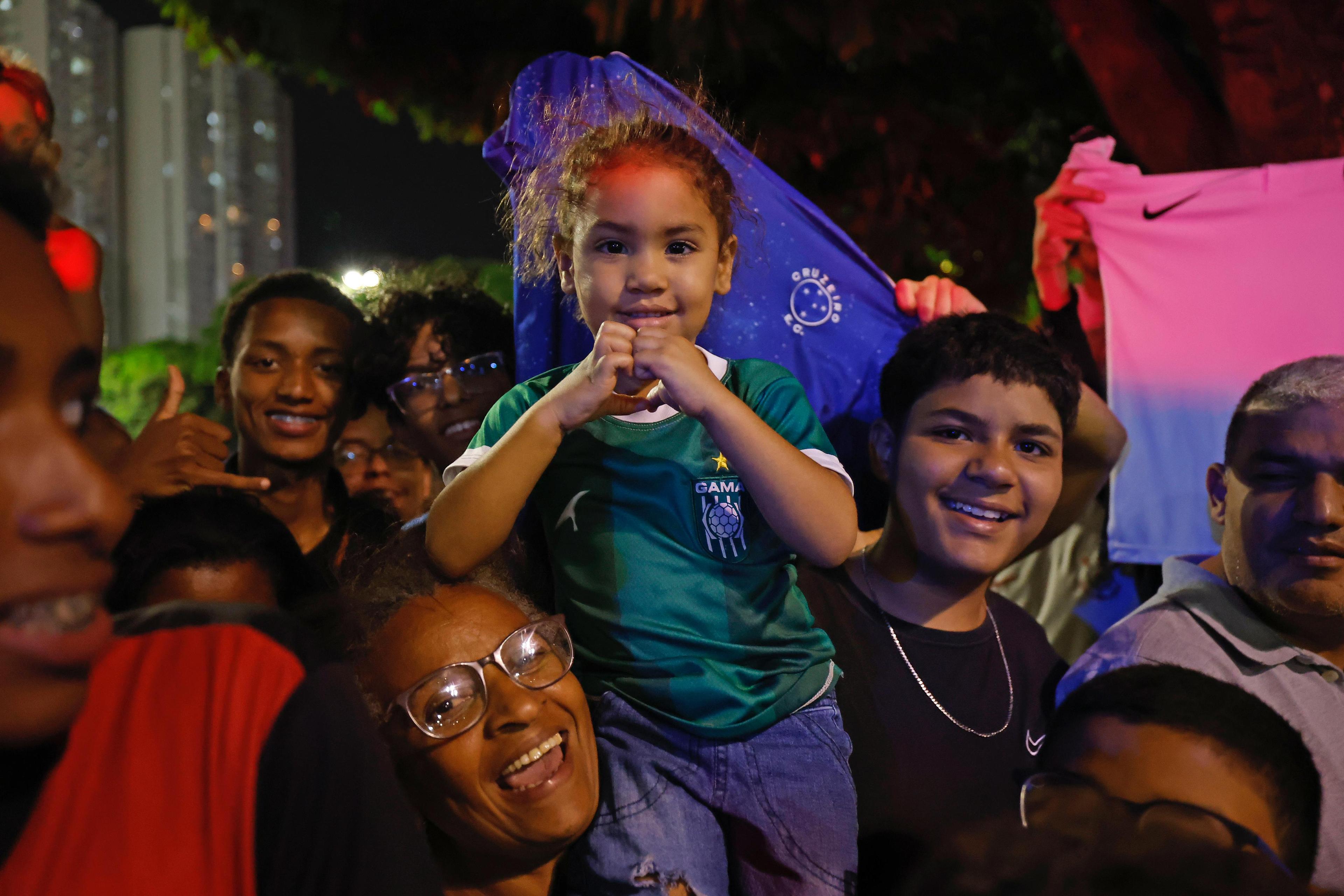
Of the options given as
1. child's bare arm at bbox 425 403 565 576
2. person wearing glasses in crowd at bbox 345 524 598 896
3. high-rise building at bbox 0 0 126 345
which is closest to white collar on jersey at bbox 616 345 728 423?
child's bare arm at bbox 425 403 565 576

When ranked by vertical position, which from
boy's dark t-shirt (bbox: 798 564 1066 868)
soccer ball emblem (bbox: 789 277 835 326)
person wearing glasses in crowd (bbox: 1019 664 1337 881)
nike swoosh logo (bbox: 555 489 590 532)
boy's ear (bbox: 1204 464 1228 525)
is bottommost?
boy's dark t-shirt (bbox: 798 564 1066 868)

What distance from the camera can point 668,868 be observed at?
179 centimetres

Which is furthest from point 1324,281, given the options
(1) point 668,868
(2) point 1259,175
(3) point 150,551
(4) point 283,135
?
(4) point 283,135

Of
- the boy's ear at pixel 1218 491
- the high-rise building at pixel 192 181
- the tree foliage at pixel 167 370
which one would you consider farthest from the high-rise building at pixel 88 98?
the boy's ear at pixel 1218 491

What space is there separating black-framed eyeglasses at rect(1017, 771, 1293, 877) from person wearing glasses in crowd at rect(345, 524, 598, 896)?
0.79 metres

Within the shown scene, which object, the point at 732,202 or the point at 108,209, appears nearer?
the point at 732,202

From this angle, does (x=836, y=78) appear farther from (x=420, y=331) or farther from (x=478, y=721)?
(x=478, y=721)

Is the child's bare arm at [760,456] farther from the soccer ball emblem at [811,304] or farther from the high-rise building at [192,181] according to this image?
the high-rise building at [192,181]

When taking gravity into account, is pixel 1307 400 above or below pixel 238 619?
above

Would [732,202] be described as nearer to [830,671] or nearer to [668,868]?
[830,671]

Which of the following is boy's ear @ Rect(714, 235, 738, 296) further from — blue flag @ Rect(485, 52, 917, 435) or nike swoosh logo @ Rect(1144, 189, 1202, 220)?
nike swoosh logo @ Rect(1144, 189, 1202, 220)

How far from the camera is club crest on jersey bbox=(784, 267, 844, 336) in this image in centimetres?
280

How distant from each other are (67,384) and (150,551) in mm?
1524

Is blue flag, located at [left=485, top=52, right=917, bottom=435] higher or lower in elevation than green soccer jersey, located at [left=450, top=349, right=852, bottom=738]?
higher
